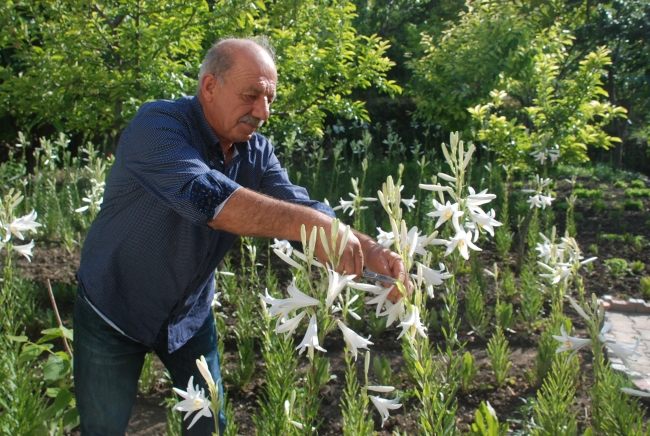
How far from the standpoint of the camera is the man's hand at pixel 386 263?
5.39 feet

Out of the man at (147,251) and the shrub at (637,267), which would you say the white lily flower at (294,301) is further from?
the shrub at (637,267)

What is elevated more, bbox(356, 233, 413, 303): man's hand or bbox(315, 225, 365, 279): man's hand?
bbox(315, 225, 365, 279): man's hand

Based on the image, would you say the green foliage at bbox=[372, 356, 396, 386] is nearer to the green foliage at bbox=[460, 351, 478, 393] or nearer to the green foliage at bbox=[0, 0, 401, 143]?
the green foliage at bbox=[460, 351, 478, 393]

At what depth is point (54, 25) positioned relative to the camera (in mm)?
4660

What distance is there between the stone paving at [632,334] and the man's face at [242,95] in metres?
2.96

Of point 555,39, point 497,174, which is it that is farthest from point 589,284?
point 555,39

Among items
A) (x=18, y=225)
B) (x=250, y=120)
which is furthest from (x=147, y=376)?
(x=250, y=120)

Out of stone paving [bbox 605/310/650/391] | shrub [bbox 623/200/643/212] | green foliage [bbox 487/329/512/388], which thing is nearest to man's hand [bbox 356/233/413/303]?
green foliage [bbox 487/329/512/388]

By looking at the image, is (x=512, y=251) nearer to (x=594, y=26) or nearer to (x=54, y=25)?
(x=54, y=25)

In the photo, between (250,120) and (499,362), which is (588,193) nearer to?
(499,362)

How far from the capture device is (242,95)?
7.02ft

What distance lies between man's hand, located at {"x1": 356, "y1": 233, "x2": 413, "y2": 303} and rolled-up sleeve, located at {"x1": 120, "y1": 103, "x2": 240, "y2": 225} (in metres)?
0.45

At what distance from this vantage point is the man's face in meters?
2.12

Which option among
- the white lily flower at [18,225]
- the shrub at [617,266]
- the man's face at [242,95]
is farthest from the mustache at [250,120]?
the shrub at [617,266]
